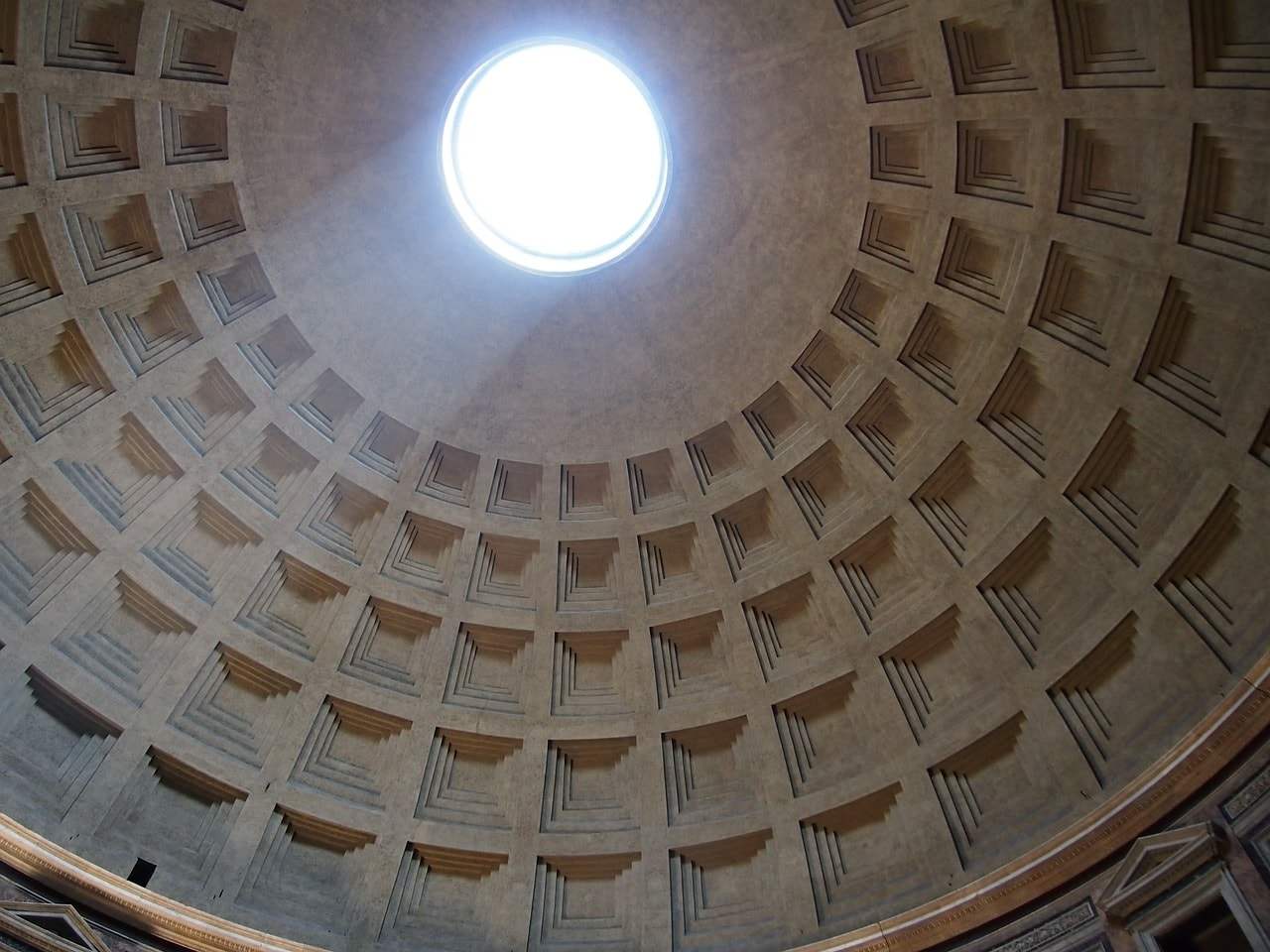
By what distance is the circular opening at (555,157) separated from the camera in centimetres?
2031

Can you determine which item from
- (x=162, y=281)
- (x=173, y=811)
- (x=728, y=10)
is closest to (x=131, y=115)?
(x=162, y=281)

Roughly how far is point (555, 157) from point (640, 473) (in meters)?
8.42

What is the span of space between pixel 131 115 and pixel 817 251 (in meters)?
12.5

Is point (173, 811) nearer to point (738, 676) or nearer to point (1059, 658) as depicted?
point (738, 676)

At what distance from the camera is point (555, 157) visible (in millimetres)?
24469

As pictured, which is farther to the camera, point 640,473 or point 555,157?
point 555,157

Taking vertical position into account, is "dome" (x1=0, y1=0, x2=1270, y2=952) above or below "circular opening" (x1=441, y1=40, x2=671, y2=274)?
below

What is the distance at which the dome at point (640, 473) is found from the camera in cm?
1543

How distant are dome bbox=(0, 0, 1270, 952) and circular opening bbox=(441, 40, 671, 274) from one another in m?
0.36

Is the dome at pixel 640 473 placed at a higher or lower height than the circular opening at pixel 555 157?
lower

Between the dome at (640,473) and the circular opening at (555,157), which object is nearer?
the dome at (640,473)

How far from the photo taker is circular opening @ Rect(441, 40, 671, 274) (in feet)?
66.6

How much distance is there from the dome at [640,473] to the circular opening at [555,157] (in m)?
0.36

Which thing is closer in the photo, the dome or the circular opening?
the dome
